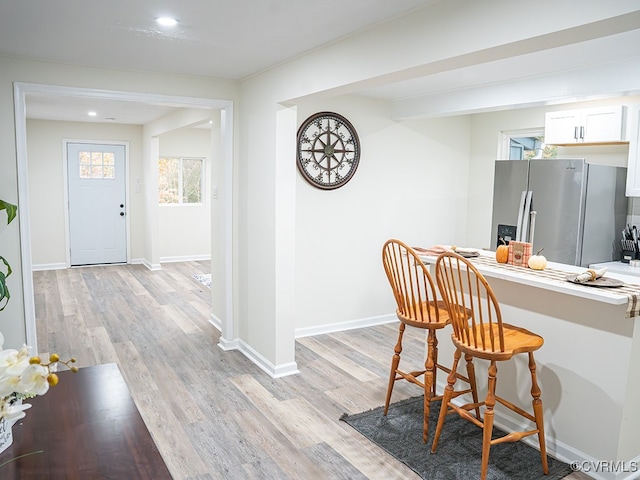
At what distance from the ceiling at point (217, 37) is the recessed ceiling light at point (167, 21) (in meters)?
0.04

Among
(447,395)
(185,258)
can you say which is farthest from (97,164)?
(447,395)

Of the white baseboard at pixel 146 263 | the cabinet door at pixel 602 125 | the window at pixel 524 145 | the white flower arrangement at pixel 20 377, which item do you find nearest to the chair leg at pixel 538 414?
the white flower arrangement at pixel 20 377

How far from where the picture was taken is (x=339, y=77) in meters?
3.08

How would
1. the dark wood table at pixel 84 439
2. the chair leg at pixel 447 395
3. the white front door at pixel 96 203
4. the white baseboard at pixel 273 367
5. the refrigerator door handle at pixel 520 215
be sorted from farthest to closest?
the white front door at pixel 96 203
the refrigerator door handle at pixel 520 215
the white baseboard at pixel 273 367
the chair leg at pixel 447 395
the dark wood table at pixel 84 439

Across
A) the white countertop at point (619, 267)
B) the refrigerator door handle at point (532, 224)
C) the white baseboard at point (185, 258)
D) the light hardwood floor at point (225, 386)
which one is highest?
the refrigerator door handle at point (532, 224)

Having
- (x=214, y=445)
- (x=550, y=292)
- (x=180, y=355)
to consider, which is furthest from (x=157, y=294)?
(x=550, y=292)

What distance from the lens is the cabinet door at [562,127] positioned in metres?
4.42

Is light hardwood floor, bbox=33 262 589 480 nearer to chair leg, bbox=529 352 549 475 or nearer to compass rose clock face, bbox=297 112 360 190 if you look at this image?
chair leg, bbox=529 352 549 475

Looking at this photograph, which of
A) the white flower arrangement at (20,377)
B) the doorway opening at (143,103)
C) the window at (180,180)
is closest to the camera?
the white flower arrangement at (20,377)

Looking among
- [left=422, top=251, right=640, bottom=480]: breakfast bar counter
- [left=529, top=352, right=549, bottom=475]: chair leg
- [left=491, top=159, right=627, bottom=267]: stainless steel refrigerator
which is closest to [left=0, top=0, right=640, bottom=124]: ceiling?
[left=491, top=159, right=627, bottom=267]: stainless steel refrigerator

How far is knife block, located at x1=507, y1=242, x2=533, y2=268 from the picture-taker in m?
3.13

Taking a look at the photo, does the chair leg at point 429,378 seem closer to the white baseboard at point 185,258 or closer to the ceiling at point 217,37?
the ceiling at point 217,37

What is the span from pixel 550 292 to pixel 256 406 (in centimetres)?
200

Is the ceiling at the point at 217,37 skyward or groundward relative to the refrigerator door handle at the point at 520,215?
skyward
